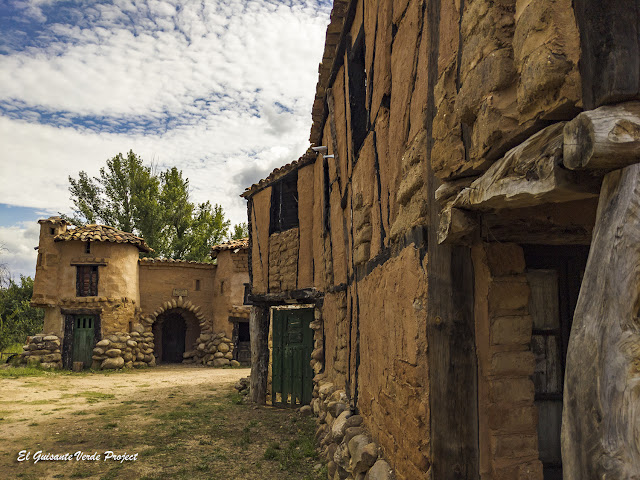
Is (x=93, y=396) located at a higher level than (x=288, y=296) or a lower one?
lower

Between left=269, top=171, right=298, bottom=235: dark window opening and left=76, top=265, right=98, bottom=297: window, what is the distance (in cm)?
1068

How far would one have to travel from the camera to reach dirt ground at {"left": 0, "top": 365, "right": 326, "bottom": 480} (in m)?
5.69

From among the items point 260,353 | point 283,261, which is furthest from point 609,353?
point 260,353

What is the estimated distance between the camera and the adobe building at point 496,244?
4.82ft

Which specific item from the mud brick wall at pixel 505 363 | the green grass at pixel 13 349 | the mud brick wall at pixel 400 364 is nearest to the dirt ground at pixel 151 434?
the mud brick wall at pixel 400 364

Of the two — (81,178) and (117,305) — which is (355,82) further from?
(81,178)

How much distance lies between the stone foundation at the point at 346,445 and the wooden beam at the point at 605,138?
2615 millimetres

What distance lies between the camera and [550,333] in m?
3.10

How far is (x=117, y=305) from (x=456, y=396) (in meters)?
17.6

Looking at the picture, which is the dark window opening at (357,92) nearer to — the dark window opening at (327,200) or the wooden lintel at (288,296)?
the dark window opening at (327,200)

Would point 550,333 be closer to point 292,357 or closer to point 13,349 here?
point 292,357

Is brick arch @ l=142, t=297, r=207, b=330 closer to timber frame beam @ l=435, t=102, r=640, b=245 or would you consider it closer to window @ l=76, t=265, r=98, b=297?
window @ l=76, t=265, r=98, b=297

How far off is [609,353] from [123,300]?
18.8 m

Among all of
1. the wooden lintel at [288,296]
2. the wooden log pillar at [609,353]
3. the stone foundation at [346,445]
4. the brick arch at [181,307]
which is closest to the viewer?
the wooden log pillar at [609,353]
